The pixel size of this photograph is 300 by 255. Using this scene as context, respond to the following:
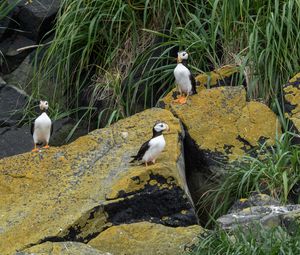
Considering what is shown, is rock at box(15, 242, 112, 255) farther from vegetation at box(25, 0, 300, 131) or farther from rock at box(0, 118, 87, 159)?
vegetation at box(25, 0, 300, 131)

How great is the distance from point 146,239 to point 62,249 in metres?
0.56

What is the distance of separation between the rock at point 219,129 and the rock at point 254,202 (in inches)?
24.7

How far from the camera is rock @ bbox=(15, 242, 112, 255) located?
6352 mm

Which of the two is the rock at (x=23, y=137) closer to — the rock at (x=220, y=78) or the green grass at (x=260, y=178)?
the rock at (x=220, y=78)

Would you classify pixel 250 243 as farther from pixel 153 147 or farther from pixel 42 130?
pixel 42 130

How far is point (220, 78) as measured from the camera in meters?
8.83

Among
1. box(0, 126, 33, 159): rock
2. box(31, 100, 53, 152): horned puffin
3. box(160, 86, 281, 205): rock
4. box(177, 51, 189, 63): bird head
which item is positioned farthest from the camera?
box(0, 126, 33, 159): rock

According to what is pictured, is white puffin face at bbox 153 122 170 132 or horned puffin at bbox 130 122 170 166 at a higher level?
white puffin face at bbox 153 122 170 132

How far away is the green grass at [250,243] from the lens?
18.9 ft

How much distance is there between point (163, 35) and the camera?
9312 mm

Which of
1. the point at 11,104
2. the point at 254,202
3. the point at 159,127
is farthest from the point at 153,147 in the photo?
the point at 11,104

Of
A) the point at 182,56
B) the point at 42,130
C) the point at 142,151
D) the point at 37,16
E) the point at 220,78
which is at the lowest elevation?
the point at 42,130

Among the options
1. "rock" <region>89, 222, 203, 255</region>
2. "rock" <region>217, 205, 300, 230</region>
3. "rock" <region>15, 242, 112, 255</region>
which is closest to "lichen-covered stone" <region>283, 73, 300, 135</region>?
"rock" <region>217, 205, 300, 230</region>

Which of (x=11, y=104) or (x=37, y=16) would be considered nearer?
(x=11, y=104)
